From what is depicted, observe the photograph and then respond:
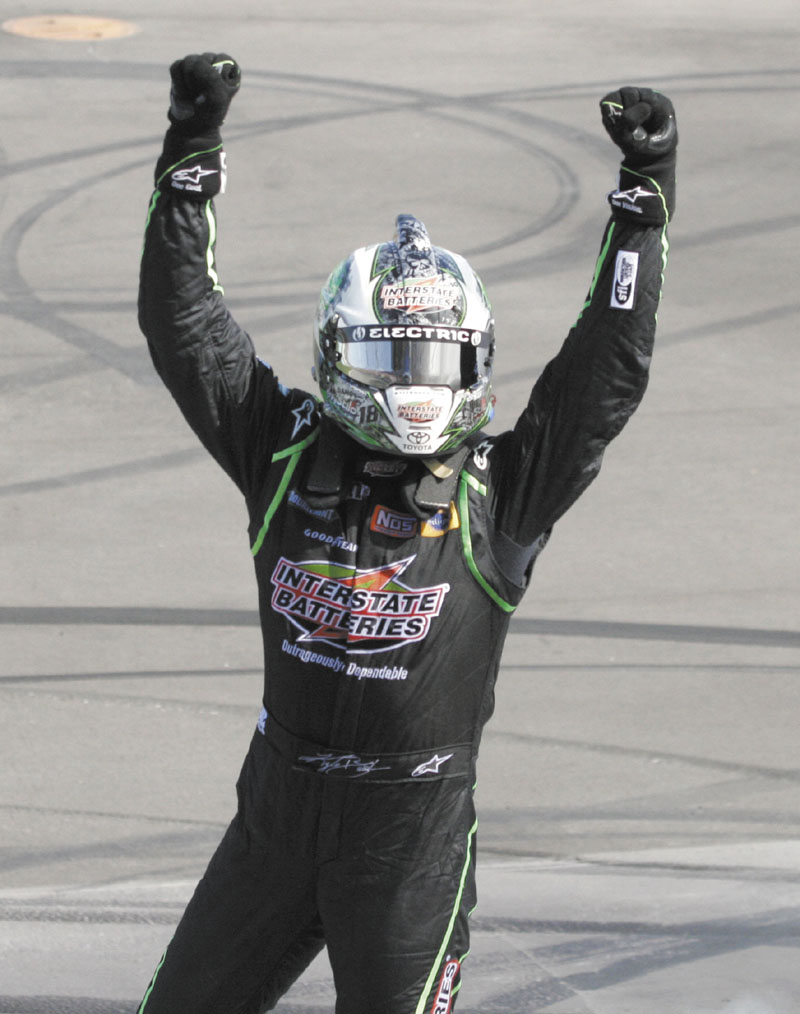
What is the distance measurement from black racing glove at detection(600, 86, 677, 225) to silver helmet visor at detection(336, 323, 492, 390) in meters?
0.41

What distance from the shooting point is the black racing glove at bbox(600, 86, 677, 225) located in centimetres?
285

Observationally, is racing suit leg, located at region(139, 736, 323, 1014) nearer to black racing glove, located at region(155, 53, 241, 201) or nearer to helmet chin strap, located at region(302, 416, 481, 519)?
helmet chin strap, located at region(302, 416, 481, 519)

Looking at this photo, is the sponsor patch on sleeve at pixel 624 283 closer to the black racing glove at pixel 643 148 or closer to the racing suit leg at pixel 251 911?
the black racing glove at pixel 643 148

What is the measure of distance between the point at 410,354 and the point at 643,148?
22.7 inches

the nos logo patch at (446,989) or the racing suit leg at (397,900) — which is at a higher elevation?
the racing suit leg at (397,900)

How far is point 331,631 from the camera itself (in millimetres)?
2990

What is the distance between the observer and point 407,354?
297cm

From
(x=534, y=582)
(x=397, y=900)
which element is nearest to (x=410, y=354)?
(x=397, y=900)

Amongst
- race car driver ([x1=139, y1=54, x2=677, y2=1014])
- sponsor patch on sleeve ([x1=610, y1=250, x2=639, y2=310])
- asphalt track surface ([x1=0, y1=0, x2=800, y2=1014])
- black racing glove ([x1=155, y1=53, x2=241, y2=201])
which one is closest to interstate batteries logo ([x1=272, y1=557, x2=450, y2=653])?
race car driver ([x1=139, y1=54, x2=677, y2=1014])

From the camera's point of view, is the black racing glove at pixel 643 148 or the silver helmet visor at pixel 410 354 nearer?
the black racing glove at pixel 643 148

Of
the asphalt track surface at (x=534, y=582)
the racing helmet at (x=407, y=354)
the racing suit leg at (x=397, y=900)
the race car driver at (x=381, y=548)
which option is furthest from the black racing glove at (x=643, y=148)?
the asphalt track surface at (x=534, y=582)

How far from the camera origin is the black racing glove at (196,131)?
2.92m

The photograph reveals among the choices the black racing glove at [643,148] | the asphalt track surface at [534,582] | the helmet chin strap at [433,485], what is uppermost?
the black racing glove at [643,148]

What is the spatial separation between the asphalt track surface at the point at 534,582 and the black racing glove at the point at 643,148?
2297 millimetres
